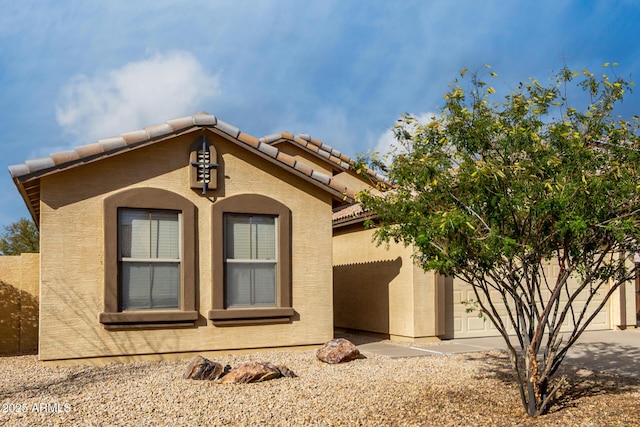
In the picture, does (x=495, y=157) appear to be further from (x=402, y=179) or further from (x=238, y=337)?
(x=238, y=337)

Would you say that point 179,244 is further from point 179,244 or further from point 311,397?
point 311,397

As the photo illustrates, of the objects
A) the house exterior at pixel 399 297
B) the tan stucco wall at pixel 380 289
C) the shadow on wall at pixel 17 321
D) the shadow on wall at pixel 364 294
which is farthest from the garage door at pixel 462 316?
the shadow on wall at pixel 17 321

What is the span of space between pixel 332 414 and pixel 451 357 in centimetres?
477

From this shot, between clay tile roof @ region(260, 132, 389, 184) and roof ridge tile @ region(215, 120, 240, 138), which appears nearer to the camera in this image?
roof ridge tile @ region(215, 120, 240, 138)

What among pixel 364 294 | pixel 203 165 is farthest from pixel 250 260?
pixel 364 294

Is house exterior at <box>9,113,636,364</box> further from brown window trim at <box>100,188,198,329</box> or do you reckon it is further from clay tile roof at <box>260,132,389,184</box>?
clay tile roof at <box>260,132,389,184</box>

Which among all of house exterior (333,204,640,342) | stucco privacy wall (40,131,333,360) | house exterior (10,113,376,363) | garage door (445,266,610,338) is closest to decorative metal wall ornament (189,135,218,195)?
house exterior (10,113,376,363)

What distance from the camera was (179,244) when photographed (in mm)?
10828

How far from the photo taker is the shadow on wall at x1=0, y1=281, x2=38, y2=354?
12.5 m

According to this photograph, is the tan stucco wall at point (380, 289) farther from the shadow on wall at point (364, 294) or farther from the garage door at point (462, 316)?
the garage door at point (462, 316)

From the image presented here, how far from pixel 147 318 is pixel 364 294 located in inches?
244

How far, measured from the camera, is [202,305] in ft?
35.9

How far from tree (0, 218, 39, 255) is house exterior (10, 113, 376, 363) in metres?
22.3

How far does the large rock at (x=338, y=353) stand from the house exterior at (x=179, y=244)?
127 centimetres
